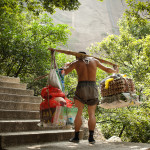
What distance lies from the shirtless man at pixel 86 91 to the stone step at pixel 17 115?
1.47 metres

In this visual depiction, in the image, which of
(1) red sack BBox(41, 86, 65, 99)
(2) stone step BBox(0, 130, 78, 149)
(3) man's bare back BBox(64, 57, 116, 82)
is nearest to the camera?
(2) stone step BBox(0, 130, 78, 149)

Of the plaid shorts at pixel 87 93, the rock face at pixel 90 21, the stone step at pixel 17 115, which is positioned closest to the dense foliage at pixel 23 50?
the stone step at pixel 17 115

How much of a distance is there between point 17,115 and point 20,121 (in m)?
0.65

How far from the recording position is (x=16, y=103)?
17.0 ft

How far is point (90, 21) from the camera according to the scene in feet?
114

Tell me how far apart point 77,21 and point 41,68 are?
27.6m

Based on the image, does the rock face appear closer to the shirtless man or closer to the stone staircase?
the stone staircase

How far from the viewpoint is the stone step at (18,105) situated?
4986 millimetres

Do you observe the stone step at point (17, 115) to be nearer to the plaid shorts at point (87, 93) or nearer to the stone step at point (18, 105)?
the stone step at point (18, 105)

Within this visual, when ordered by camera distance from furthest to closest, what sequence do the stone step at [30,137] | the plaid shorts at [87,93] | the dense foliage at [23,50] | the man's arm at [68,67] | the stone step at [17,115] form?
the dense foliage at [23,50] < the stone step at [17,115] < the man's arm at [68,67] < the plaid shorts at [87,93] < the stone step at [30,137]

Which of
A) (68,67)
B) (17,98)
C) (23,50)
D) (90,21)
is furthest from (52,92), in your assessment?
(90,21)

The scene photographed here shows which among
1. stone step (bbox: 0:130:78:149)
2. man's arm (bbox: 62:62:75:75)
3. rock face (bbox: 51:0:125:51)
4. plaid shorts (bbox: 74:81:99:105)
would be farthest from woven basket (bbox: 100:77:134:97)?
rock face (bbox: 51:0:125:51)

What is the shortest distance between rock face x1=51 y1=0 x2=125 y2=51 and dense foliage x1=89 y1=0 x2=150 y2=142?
49.6 ft

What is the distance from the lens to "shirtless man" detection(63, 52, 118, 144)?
3.99 m
